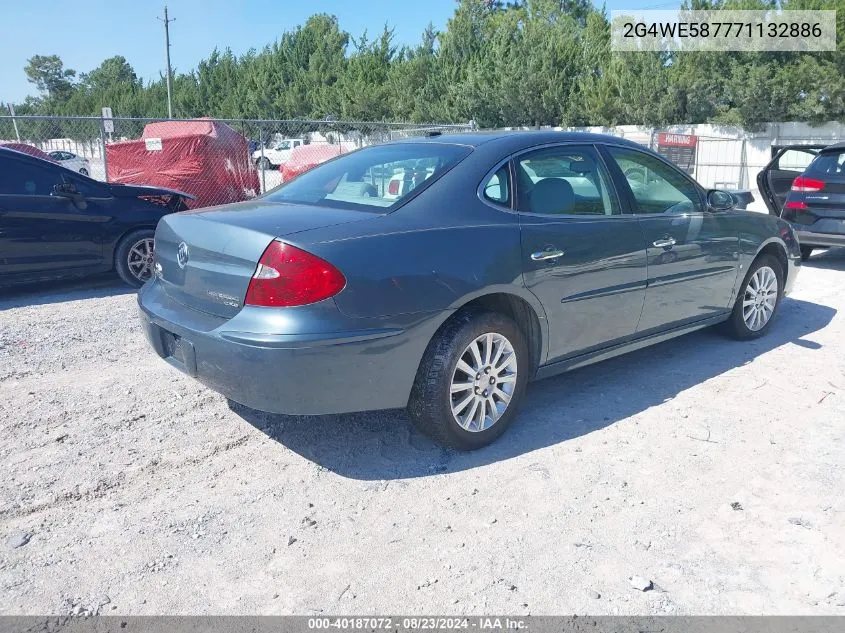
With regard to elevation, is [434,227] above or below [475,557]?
above

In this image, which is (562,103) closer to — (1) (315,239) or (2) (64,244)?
(2) (64,244)

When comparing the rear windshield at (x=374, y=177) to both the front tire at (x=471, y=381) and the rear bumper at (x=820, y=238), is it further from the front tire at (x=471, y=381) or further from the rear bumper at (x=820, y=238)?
the rear bumper at (x=820, y=238)

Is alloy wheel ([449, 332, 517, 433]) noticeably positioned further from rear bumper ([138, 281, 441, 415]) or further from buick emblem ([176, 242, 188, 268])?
buick emblem ([176, 242, 188, 268])

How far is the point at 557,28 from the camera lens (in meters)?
37.8

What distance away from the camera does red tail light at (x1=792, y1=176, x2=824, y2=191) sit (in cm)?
827

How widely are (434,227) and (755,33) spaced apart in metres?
27.9

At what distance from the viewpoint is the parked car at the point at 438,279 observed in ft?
10.0

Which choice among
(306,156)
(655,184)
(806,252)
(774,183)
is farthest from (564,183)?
(306,156)

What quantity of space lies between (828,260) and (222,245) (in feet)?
29.0

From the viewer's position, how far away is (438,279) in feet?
10.8

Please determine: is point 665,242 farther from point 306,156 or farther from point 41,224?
point 306,156

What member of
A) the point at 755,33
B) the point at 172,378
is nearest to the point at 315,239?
the point at 172,378

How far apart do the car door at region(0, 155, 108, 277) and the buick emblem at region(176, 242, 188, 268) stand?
158 inches

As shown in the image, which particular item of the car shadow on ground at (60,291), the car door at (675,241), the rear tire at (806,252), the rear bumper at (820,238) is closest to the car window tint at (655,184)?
the car door at (675,241)
